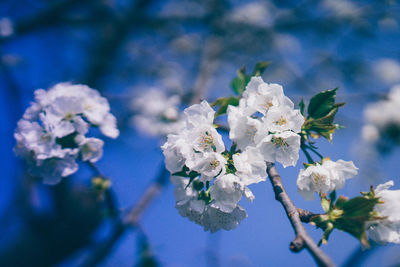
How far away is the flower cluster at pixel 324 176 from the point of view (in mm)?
949

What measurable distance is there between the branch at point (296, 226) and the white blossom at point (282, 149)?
0.06 meters

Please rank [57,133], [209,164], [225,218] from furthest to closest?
[57,133] → [225,218] → [209,164]

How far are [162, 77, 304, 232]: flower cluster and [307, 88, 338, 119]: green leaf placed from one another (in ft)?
0.42

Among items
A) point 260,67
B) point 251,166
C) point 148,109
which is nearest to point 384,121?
point 260,67

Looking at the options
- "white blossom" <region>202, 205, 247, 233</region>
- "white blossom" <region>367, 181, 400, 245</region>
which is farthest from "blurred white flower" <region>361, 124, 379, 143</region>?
"white blossom" <region>202, 205, 247, 233</region>

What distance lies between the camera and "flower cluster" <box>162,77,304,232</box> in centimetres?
90

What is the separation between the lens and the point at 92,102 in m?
1.37

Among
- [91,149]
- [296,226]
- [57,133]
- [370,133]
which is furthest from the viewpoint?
[370,133]

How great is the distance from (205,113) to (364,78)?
4450 millimetres

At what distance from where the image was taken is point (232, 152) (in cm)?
99

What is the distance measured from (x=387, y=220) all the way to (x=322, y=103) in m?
0.45

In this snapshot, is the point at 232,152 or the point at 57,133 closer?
the point at 232,152

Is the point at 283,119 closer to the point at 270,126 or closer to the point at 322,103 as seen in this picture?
the point at 270,126

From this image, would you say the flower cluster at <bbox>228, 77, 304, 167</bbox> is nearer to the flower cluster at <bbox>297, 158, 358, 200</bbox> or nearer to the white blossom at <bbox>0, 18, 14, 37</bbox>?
the flower cluster at <bbox>297, 158, 358, 200</bbox>
